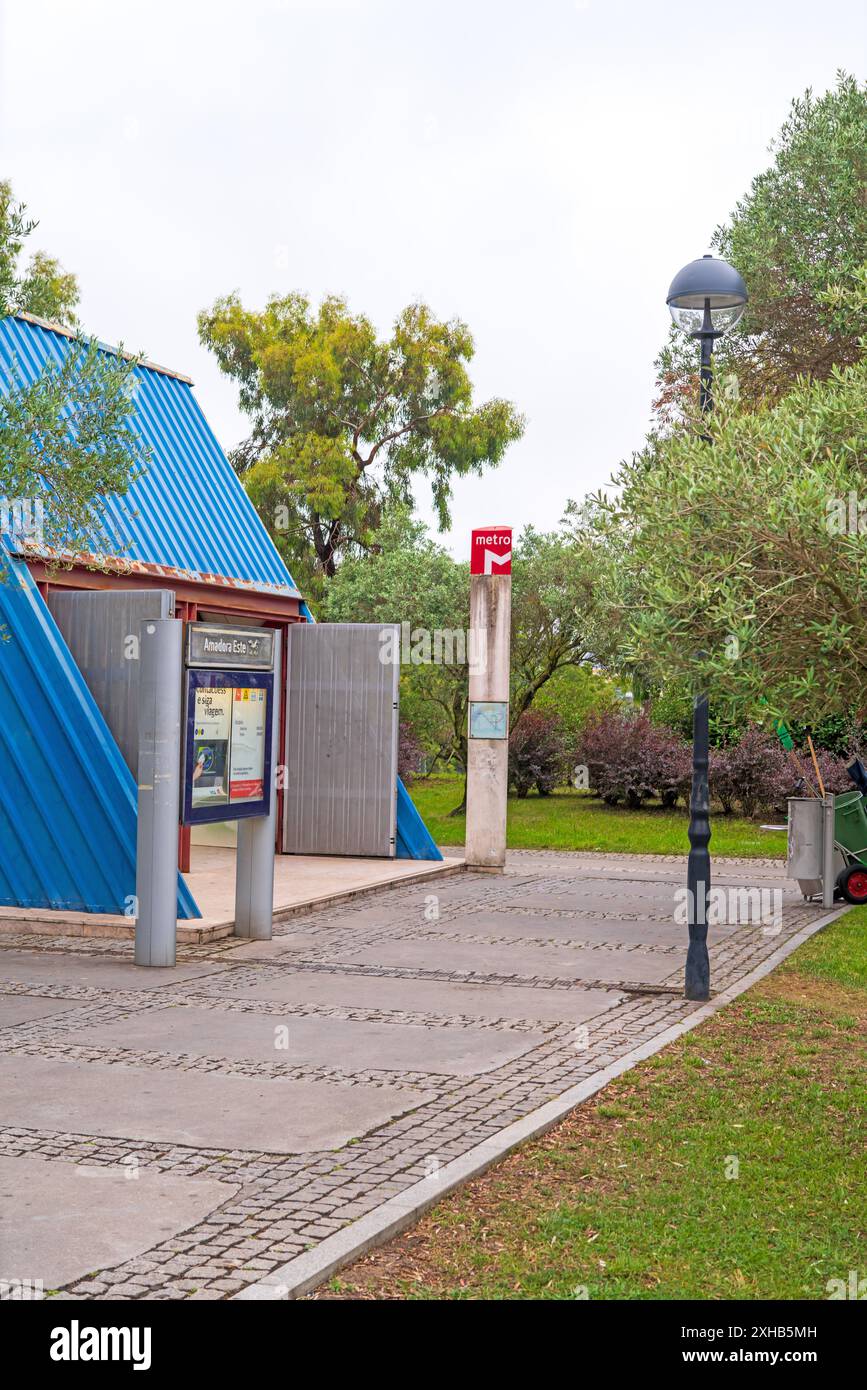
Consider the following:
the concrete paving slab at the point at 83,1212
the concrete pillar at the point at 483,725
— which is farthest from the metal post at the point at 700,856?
the concrete pillar at the point at 483,725

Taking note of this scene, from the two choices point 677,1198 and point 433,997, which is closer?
point 677,1198

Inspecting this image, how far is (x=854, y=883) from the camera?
14961mm

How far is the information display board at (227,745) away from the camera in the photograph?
1113 cm

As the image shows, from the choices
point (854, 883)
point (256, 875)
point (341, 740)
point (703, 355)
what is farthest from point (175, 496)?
point (854, 883)

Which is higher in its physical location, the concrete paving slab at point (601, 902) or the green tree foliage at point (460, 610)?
the green tree foliage at point (460, 610)

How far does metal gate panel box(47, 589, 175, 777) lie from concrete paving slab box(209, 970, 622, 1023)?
10.5 ft

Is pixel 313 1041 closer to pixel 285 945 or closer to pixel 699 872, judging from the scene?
pixel 699 872

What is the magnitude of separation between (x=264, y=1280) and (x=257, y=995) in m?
5.09

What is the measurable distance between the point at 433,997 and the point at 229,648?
11.3 ft

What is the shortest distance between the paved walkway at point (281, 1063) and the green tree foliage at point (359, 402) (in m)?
25.8

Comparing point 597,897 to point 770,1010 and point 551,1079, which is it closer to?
point 770,1010

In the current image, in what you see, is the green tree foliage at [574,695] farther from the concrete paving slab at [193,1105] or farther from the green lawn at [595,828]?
the concrete paving slab at [193,1105]

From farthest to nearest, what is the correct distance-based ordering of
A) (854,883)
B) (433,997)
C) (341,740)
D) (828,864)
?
(341,740), (854,883), (828,864), (433,997)
